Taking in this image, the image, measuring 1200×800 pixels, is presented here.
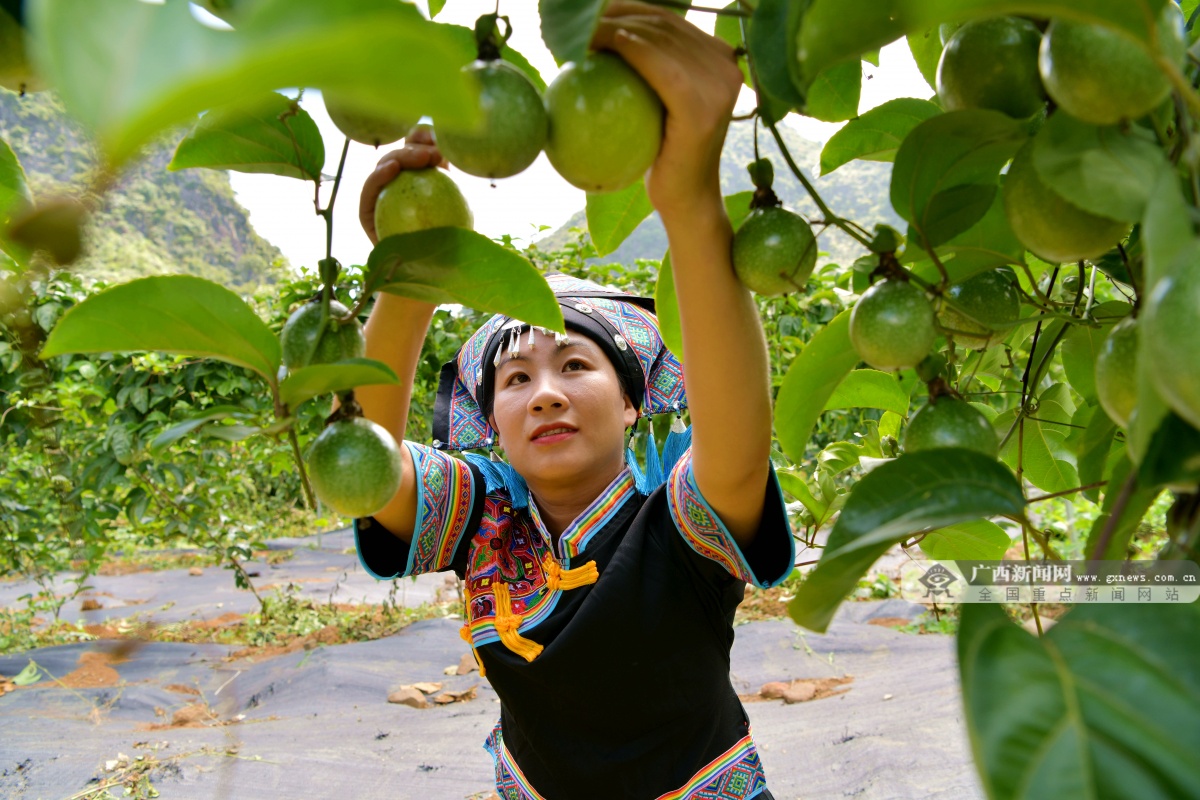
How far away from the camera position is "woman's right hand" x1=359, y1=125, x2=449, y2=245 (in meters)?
0.53

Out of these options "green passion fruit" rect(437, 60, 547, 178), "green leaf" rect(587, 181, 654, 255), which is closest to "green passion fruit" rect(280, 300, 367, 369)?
"green passion fruit" rect(437, 60, 547, 178)

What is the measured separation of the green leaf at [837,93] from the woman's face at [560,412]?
2.65 ft

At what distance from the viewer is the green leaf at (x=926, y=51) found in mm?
717

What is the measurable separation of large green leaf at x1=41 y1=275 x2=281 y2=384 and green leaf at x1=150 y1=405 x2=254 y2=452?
3cm

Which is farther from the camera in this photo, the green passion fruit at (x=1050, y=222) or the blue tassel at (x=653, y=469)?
the blue tassel at (x=653, y=469)

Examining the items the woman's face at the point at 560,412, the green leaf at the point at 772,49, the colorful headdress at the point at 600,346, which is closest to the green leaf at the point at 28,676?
the colorful headdress at the point at 600,346

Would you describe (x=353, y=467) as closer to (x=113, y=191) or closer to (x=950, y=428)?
(x=113, y=191)

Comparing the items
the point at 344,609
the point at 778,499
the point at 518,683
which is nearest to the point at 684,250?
the point at 778,499

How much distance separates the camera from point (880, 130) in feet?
2.19

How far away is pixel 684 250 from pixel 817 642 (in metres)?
3.78

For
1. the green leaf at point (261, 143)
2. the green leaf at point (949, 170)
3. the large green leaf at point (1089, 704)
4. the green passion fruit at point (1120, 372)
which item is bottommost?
the large green leaf at point (1089, 704)

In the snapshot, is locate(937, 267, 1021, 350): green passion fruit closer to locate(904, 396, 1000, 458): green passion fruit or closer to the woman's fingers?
locate(904, 396, 1000, 458): green passion fruit

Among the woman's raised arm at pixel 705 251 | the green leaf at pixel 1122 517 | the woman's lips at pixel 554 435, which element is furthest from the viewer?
the woman's lips at pixel 554 435

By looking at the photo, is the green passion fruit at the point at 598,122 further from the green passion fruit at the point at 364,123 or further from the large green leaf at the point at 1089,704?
the large green leaf at the point at 1089,704
